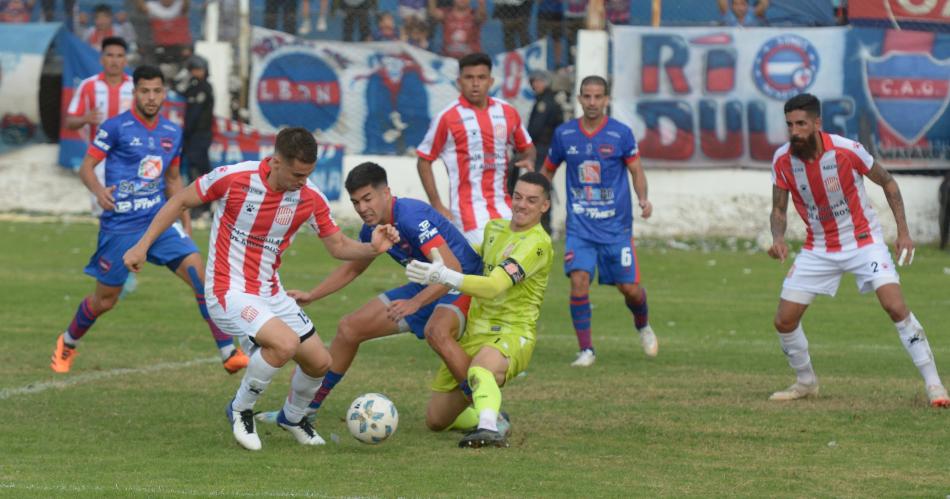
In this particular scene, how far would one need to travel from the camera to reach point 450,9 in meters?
23.5

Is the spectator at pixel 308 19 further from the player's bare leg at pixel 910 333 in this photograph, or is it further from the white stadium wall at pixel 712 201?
the player's bare leg at pixel 910 333

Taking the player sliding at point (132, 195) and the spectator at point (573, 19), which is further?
the spectator at point (573, 19)

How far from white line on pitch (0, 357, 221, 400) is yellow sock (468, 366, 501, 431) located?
345 centimetres

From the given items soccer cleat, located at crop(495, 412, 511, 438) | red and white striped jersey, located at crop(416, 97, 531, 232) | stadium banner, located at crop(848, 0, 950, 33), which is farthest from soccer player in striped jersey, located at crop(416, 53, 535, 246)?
stadium banner, located at crop(848, 0, 950, 33)

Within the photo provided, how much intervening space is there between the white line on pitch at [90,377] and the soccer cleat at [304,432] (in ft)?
7.86

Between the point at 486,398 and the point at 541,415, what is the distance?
4.55 feet

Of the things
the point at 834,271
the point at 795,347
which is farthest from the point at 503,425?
the point at 834,271

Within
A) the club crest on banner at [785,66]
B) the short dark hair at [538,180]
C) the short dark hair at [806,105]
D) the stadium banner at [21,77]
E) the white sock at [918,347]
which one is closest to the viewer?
the short dark hair at [538,180]

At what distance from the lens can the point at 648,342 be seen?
1295cm

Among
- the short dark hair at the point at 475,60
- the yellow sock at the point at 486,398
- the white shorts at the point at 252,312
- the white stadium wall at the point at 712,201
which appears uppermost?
the short dark hair at the point at 475,60

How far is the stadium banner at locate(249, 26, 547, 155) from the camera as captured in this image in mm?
23641

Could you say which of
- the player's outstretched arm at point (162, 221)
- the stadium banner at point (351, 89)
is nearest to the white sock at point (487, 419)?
the player's outstretched arm at point (162, 221)

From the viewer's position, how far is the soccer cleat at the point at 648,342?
42.3 feet

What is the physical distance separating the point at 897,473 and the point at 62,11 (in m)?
19.3
